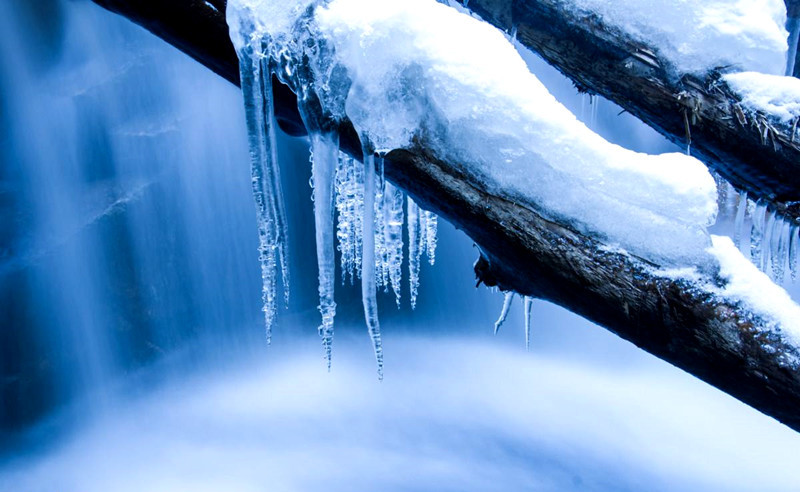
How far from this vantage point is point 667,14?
2.12 metres

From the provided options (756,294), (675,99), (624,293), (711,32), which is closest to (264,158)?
(624,293)

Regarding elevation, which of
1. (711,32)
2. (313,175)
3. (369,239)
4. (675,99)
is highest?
(711,32)

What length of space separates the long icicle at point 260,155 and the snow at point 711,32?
5.17ft

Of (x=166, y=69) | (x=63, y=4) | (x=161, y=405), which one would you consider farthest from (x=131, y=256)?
(x=63, y=4)

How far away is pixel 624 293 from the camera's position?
1.44 meters

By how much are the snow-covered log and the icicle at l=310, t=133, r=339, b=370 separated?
1.36 m

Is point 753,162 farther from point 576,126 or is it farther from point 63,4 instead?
point 63,4

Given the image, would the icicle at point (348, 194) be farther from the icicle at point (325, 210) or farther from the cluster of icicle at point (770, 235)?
the cluster of icicle at point (770, 235)

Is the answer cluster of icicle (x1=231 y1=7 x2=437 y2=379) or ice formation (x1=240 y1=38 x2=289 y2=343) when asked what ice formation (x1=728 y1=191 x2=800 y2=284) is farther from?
ice formation (x1=240 y1=38 x2=289 y2=343)

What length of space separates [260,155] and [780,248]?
288 cm

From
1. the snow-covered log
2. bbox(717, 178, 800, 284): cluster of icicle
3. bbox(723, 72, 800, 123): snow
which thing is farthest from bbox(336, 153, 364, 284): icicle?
bbox(717, 178, 800, 284): cluster of icicle

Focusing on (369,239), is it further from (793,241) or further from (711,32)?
(793,241)

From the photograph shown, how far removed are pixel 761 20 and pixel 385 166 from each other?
5.59 feet

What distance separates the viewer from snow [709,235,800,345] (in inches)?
55.2
